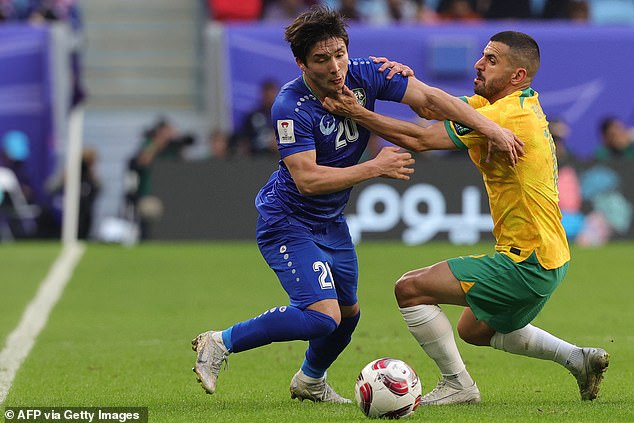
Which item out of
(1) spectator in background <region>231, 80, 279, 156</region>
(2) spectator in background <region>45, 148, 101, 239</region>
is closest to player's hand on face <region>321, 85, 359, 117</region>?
(1) spectator in background <region>231, 80, 279, 156</region>

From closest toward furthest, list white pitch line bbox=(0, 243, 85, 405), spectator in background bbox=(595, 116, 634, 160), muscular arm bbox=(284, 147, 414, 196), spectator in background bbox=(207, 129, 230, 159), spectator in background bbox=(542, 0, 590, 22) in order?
muscular arm bbox=(284, 147, 414, 196) < white pitch line bbox=(0, 243, 85, 405) < spectator in background bbox=(595, 116, 634, 160) < spectator in background bbox=(207, 129, 230, 159) < spectator in background bbox=(542, 0, 590, 22)

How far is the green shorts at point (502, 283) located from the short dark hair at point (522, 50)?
1053 mm

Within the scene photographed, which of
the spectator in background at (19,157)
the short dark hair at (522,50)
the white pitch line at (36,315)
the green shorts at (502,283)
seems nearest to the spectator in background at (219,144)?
the white pitch line at (36,315)

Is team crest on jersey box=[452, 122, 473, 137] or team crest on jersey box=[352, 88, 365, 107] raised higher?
team crest on jersey box=[352, 88, 365, 107]

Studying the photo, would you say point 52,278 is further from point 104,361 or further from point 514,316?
point 514,316

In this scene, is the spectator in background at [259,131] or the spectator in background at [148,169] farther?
the spectator in background at [259,131]

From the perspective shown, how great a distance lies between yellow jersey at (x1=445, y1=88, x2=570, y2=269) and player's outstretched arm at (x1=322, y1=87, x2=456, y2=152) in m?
0.07

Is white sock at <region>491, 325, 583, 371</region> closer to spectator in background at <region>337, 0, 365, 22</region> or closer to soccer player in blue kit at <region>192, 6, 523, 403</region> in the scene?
soccer player in blue kit at <region>192, 6, 523, 403</region>

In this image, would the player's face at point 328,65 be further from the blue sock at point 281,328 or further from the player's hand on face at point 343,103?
the blue sock at point 281,328

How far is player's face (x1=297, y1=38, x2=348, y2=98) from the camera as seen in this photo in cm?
728

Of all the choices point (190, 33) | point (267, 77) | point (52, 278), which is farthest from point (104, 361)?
point (190, 33)

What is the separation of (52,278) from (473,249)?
511 centimetres

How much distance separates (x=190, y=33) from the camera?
76.8ft

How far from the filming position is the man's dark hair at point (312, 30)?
23.8 feet
